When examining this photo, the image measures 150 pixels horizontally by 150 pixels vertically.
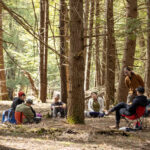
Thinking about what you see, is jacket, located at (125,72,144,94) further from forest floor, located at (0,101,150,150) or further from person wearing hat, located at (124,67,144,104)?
forest floor, located at (0,101,150,150)

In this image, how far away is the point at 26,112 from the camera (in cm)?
825

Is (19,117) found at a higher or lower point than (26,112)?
lower

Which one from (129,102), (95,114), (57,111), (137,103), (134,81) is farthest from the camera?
(57,111)

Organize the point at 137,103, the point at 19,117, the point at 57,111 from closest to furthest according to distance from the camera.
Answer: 1. the point at 137,103
2. the point at 19,117
3. the point at 57,111

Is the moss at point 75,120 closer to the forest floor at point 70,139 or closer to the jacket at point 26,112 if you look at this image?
the forest floor at point 70,139

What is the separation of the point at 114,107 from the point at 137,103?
30.6 inches

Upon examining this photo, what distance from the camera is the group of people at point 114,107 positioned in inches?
262

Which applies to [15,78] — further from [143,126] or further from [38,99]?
[143,126]

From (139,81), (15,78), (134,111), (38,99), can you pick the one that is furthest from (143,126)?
(15,78)

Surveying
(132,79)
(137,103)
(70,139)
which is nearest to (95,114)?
(132,79)

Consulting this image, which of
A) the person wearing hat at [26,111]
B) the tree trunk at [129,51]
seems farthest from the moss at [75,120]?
the tree trunk at [129,51]

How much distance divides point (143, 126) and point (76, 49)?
293 centimetres

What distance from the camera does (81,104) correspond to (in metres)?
6.43

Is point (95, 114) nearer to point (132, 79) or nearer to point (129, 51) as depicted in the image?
point (132, 79)
